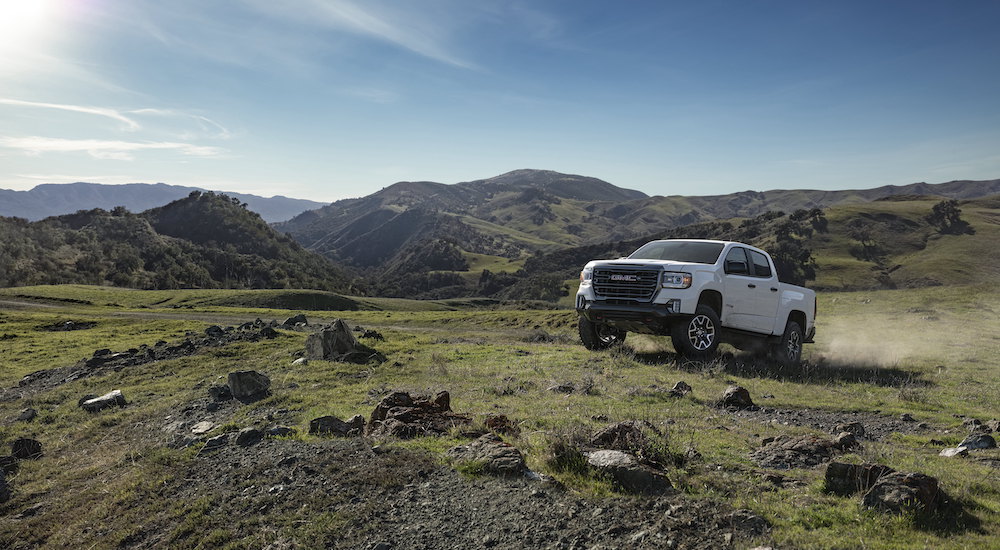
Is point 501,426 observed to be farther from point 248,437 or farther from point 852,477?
point 852,477

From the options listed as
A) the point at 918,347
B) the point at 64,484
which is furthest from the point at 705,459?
the point at 918,347

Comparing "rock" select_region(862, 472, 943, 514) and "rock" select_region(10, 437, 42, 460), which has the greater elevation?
"rock" select_region(862, 472, 943, 514)

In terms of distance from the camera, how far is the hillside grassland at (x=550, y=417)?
486cm

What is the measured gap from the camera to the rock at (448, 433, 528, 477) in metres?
5.46

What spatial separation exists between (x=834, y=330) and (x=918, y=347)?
15.4ft

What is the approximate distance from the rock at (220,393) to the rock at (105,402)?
2.47 metres

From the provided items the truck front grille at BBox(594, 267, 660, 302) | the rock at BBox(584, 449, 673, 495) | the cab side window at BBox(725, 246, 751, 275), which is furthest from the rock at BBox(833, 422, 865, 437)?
the cab side window at BBox(725, 246, 751, 275)

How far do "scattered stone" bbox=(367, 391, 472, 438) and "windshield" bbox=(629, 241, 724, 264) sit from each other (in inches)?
281

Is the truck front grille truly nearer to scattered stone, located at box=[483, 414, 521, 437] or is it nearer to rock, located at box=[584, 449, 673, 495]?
scattered stone, located at box=[483, 414, 521, 437]

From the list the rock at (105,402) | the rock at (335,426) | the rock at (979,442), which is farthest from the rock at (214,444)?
the rock at (979,442)

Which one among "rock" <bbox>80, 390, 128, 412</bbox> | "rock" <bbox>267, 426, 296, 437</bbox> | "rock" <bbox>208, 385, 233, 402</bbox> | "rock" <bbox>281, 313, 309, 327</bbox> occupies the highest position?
"rock" <bbox>267, 426, 296, 437</bbox>

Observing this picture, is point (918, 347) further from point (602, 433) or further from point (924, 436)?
point (602, 433)

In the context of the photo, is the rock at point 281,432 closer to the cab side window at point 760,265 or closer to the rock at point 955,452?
the rock at point 955,452

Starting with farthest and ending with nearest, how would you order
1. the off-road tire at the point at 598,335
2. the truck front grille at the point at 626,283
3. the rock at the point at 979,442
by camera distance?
the off-road tire at the point at 598,335
the truck front grille at the point at 626,283
the rock at the point at 979,442
